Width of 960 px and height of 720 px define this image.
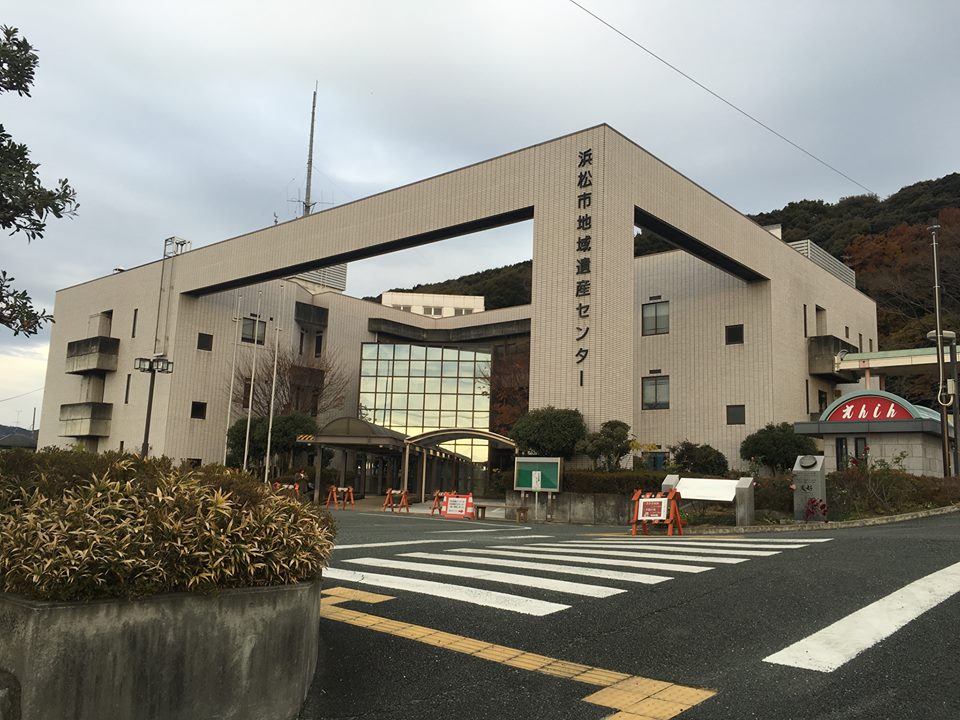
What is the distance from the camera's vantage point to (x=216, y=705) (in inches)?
181

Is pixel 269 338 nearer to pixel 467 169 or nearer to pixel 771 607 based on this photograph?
pixel 467 169

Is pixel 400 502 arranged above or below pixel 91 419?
below

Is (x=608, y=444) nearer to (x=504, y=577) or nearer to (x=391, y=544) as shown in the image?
(x=391, y=544)

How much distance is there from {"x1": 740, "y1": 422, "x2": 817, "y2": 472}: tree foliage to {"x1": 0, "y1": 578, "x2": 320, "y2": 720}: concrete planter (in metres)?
32.1

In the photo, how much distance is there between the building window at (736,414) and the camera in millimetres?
36750

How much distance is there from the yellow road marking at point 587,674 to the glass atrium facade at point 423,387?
43.2m

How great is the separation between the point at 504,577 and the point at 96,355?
45.6m

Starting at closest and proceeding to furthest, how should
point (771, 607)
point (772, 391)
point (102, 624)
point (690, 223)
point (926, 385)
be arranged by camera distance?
point (102, 624), point (771, 607), point (690, 223), point (772, 391), point (926, 385)

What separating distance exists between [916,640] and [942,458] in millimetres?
25138

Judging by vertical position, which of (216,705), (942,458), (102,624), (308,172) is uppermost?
(308,172)

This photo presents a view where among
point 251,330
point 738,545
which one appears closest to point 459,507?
point 738,545

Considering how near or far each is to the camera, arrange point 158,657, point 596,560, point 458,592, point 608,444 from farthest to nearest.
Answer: point 608,444 < point 596,560 < point 458,592 < point 158,657

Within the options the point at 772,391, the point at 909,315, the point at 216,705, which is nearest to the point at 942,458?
the point at 772,391

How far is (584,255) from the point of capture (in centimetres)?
2895
